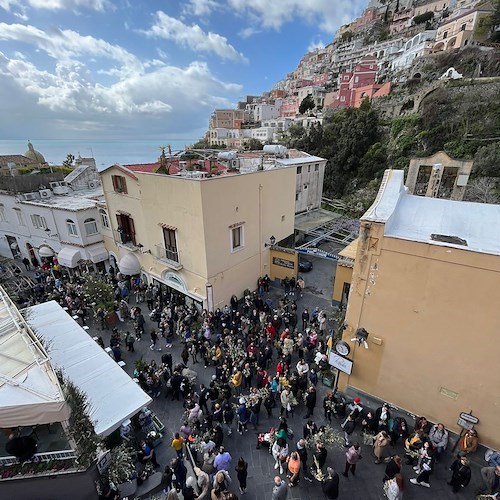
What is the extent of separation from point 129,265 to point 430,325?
1632 cm

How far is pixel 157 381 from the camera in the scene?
1029 cm

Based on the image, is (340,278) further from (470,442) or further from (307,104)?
(307,104)

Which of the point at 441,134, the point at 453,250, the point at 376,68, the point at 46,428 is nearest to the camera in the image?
the point at 46,428

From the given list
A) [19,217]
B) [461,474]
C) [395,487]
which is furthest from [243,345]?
[19,217]

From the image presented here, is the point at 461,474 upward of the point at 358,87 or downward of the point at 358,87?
downward

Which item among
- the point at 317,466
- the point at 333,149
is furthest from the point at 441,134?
the point at 317,466

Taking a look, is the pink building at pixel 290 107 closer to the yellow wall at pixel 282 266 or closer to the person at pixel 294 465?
the yellow wall at pixel 282 266

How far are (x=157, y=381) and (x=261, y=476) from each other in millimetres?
4841

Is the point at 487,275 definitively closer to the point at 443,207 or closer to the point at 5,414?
A: the point at 443,207

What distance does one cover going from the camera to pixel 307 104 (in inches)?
2781

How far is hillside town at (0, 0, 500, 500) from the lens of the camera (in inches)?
266

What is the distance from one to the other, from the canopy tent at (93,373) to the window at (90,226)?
9451mm

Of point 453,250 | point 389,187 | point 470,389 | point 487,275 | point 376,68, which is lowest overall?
point 470,389

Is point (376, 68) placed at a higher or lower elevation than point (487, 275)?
higher
